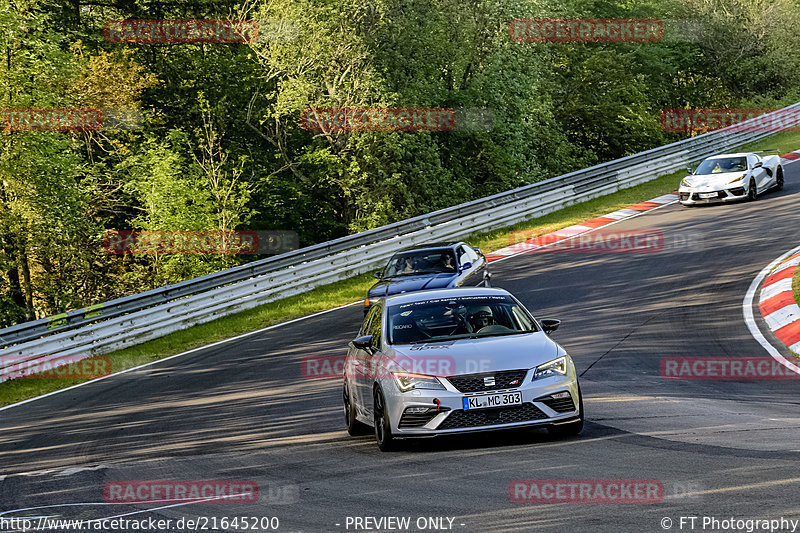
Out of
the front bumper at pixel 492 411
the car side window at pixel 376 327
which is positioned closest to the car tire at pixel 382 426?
the front bumper at pixel 492 411

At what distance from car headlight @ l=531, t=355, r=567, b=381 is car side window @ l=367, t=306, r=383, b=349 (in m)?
1.82

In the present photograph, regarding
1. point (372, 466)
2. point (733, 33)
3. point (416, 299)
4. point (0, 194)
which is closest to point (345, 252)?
point (0, 194)

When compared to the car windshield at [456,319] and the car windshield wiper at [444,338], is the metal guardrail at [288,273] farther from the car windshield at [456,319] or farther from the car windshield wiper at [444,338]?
the car windshield wiper at [444,338]

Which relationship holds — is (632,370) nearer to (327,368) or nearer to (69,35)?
(327,368)

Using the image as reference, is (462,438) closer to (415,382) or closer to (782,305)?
(415,382)

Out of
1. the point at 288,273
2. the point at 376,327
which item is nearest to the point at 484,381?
the point at 376,327

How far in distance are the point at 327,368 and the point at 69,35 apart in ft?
92.0


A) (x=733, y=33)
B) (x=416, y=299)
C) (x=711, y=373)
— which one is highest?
(x=733, y=33)

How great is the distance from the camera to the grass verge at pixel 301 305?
18094mm

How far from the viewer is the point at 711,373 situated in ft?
41.9

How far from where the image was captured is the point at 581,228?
27.9 metres

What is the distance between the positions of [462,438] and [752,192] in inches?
845

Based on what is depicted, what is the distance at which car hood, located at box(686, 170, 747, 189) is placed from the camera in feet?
90.7

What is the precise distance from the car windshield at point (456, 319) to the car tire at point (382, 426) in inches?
26.1
